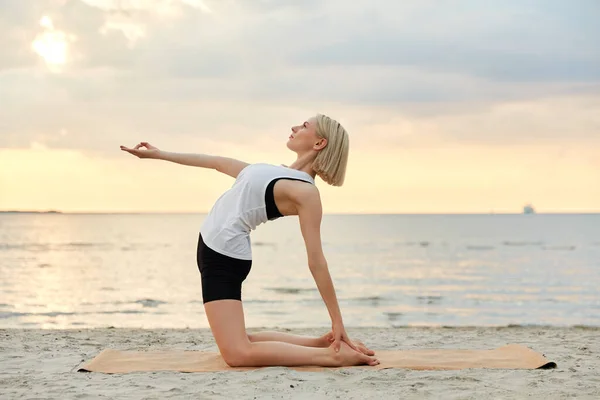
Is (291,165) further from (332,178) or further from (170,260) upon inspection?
(170,260)

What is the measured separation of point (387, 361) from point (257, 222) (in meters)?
1.56

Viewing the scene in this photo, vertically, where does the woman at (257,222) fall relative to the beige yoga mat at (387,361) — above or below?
above

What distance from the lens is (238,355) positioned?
5.33 metres

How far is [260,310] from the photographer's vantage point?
1661 cm

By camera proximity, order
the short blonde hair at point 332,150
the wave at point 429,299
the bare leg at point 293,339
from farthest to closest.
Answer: the wave at point 429,299
the bare leg at point 293,339
the short blonde hair at point 332,150

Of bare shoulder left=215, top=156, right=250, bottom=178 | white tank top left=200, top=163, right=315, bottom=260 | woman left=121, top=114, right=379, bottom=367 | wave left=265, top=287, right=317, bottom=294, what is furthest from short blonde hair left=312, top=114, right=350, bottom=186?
wave left=265, top=287, right=317, bottom=294

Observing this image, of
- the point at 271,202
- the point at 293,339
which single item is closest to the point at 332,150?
the point at 271,202

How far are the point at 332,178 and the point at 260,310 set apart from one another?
11.7m

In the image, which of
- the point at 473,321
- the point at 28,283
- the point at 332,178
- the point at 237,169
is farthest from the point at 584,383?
the point at 28,283

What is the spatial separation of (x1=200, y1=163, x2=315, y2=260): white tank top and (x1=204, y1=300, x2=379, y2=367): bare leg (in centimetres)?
42

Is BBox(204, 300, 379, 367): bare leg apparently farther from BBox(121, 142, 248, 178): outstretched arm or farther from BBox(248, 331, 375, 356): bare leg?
BBox(121, 142, 248, 178): outstretched arm

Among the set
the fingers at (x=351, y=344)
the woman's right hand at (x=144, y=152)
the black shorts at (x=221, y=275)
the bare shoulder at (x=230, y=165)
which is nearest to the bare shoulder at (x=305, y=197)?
the black shorts at (x=221, y=275)

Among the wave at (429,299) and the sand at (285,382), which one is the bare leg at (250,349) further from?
the wave at (429,299)

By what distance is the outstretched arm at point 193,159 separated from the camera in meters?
5.71
